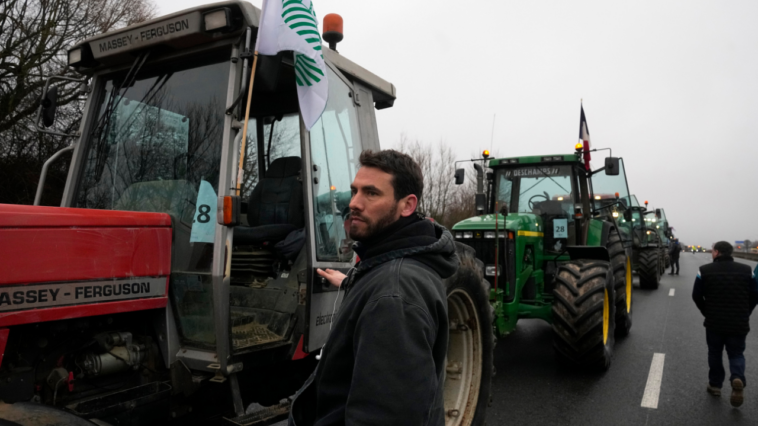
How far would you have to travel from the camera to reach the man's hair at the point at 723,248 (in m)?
5.71

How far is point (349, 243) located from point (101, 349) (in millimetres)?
1517

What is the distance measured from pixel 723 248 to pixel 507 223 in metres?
2.21

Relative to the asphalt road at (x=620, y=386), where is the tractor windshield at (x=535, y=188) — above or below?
above

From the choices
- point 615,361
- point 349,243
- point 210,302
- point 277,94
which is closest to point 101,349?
point 210,302

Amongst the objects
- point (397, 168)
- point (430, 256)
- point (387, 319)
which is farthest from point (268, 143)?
point (387, 319)

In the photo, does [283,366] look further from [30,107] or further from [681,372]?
[30,107]

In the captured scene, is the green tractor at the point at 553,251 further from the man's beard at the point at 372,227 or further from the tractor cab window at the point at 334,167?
the man's beard at the point at 372,227

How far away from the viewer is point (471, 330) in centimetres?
394

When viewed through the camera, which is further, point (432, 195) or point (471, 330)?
point (432, 195)

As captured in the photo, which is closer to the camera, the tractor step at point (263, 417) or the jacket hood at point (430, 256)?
the jacket hood at point (430, 256)

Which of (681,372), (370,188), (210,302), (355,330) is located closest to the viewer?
(355,330)

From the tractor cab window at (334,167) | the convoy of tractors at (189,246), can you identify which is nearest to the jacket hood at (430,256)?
the convoy of tractors at (189,246)

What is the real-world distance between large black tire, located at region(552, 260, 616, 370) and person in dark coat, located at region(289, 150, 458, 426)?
442 cm

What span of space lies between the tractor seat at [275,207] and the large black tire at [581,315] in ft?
10.7
